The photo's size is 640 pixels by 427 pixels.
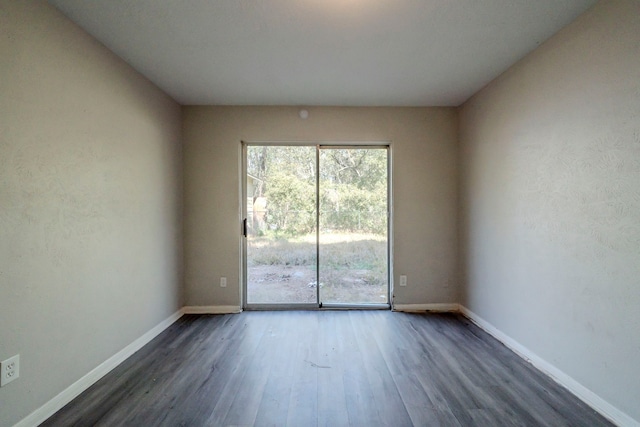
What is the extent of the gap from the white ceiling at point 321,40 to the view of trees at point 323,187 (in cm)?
81

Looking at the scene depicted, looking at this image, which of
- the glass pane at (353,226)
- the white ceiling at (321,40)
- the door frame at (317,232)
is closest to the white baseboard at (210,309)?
the door frame at (317,232)

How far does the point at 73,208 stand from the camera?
1.96m

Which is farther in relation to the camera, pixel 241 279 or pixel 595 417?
pixel 241 279

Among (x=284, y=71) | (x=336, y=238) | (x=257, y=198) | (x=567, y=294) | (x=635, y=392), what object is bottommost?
(x=635, y=392)

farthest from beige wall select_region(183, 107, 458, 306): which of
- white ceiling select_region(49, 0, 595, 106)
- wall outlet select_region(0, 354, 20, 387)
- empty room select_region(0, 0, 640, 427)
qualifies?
wall outlet select_region(0, 354, 20, 387)

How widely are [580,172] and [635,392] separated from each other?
1.32m

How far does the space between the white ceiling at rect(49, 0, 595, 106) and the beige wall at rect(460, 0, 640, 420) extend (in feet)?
0.91

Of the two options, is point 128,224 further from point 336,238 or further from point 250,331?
point 336,238

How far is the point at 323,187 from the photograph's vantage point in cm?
366

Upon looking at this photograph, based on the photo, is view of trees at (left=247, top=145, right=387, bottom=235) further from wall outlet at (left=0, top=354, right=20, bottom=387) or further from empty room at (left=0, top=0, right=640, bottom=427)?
wall outlet at (left=0, top=354, right=20, bottom=387)

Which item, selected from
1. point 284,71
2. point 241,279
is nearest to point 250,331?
point 241,279

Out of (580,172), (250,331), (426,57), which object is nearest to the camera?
(580,172)

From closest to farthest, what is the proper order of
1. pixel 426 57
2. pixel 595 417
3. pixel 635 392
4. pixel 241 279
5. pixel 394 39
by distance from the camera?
1. pixel 635 392
2. pixel 595 417
3. pixel 394 39
4. pixel 426 57
5. pixel 241 279

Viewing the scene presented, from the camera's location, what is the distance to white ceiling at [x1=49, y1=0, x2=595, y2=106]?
1.83 meters
